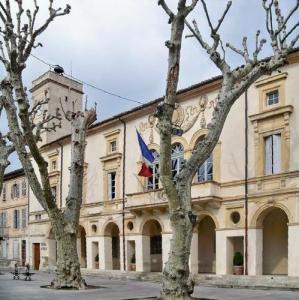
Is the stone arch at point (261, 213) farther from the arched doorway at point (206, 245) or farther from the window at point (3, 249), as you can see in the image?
the window at point (3, 249)

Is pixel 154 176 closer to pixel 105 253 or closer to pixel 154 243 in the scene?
pixel 154 243

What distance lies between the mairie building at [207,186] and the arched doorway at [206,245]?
0.06 metres

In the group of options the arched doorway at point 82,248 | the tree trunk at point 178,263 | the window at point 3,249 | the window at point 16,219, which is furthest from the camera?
the window at point 3,249

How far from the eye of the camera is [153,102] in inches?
1180

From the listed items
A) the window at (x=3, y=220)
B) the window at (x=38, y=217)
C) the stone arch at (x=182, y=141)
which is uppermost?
the stone arch at (x=182, y=141)

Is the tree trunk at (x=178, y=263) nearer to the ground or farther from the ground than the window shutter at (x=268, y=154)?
nearer to the ground

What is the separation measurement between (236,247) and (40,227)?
1928cm

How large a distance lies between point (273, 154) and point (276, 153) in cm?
18

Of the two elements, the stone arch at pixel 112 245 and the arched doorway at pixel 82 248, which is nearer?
the stone arch at pixel 112 245

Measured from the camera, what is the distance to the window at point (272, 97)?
78.4 ft

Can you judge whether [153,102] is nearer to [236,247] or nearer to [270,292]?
[236,247]

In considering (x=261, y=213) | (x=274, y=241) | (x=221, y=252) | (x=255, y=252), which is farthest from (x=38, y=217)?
(x=261, y=213)

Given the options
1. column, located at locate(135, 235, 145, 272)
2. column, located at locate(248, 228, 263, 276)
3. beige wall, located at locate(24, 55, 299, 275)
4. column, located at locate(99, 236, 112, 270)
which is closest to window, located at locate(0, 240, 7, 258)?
beige wall, located at locate(24, 55, 299, 275)

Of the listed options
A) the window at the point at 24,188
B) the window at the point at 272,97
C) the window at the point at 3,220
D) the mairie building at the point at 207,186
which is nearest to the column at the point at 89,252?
the mairie building at the point at 207,186
